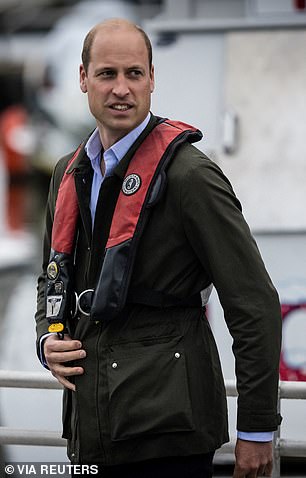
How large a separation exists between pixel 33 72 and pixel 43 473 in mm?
8447

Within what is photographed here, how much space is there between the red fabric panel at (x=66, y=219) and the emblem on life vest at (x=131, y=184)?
0.59 feet

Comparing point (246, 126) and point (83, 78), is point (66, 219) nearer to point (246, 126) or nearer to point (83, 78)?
point (83, 78)

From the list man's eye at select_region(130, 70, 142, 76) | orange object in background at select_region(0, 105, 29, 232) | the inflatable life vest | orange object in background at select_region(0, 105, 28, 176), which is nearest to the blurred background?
the inflatable life vest

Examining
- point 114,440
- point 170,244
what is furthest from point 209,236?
point 114,440

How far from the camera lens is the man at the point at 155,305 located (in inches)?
96.1

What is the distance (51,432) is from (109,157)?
4.12 feet

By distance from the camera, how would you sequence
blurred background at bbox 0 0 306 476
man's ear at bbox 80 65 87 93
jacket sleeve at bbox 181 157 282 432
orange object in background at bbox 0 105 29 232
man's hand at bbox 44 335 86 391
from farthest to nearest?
orange object in background at bbox 0 105 29 232 → blurred background at bbox 0 0 306 476 → man's ear at bbox 80 65 87 93 → man's hand at bbox 44 335 86 391 → jacket sleeve at bbox 181 157 282 432

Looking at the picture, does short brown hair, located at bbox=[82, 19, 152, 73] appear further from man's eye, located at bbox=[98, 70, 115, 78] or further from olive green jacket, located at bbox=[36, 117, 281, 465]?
olive green jacket, located at bbox=[36, 117, 281, 465]

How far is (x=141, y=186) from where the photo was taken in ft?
8.18

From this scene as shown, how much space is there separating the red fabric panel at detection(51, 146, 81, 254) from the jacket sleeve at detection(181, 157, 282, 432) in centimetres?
32

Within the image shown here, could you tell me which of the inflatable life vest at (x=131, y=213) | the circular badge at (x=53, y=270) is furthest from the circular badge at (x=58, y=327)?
the circular badge at (x=53, y=270)

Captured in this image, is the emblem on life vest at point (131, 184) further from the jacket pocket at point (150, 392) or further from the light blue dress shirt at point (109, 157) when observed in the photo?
the jacket pocket at point (150, 392)

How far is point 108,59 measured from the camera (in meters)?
2.54

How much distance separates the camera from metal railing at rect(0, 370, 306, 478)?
3334mm
